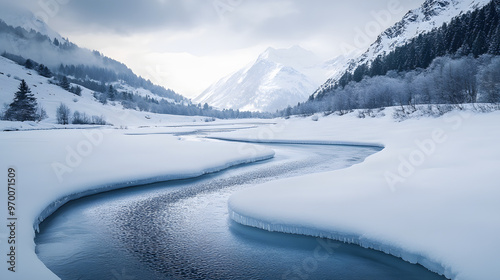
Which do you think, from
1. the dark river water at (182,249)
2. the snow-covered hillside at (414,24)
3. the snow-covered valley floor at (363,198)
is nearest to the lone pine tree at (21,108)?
the snow-covered valley floor at (363,198)

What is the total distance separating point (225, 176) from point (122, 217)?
8.42 m

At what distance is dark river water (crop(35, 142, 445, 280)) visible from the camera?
24.9 feet

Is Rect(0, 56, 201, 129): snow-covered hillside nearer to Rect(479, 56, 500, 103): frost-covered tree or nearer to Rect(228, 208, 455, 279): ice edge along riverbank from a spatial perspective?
Rect(228, 208, 455, 279): ice edge along riverbank

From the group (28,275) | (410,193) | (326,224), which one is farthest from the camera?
(410,193)

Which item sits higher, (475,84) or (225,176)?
(475,84)

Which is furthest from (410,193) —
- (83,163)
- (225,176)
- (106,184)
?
(83,163)

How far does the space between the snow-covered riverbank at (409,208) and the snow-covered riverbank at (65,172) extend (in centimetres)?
714

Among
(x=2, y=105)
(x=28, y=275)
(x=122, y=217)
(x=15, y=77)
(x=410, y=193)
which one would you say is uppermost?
(x=15, y=77)

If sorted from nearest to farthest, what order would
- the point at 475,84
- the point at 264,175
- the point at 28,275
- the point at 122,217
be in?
the point at 28,275
the point at 122,217
the point at 264,175
the point at 475,84

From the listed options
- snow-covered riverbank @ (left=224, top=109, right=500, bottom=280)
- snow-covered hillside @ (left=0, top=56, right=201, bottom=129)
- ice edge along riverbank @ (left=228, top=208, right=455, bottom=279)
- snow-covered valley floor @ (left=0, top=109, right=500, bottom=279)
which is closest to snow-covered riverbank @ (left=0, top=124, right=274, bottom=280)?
snow-covered valley floor @ (left=0, top=109, right=500, bottom=279)

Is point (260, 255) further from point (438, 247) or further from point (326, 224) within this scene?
point (438, 247)

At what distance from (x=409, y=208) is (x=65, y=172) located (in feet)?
58.2

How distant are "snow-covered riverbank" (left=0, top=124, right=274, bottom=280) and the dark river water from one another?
0.87m

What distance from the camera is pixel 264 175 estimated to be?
63.2 ft
